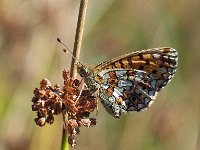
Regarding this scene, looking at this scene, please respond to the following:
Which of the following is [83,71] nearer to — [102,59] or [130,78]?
[130,78]

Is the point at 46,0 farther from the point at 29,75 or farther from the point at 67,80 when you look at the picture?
the point at 67,80

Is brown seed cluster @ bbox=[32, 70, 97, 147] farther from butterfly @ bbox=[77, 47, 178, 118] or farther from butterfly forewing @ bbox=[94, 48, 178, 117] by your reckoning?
butterfly forewing @ bbox=[94, 48, 178, 117]

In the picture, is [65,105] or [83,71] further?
[83,71]

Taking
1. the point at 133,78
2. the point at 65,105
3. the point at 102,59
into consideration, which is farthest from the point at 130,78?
the point at 102,59

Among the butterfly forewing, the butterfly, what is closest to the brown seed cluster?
the butterfly

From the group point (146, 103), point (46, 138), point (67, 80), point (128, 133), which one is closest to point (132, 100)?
point (146, 103)

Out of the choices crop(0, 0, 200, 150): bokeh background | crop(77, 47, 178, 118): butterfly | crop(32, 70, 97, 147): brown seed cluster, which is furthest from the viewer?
crop(0, 0, 200, 150): bokeh background
